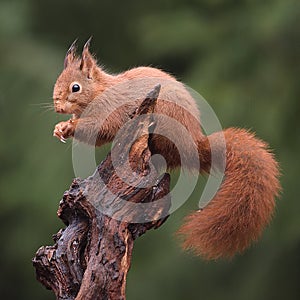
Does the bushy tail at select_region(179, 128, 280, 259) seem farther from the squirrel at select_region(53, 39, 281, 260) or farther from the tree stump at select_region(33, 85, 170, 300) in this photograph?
the tree stump at select_region(33, 85, 170, 300)

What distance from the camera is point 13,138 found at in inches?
247

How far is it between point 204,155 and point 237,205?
21 centimetres

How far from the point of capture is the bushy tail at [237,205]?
3.16 m

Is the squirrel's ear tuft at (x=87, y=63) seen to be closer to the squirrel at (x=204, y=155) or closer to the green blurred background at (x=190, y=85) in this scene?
the squirrel at (x=204, y=155)

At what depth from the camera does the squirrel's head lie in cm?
329

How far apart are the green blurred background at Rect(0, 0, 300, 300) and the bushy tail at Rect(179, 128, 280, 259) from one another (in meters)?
2.04

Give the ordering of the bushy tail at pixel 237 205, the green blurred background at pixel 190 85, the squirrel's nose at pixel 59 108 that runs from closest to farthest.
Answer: the bushy tail at pixel 237 205 → the squirrel's nose at pixel 59 108 → the green blurred background at pixel 190 85

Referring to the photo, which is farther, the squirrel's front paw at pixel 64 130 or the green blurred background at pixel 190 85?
the green blurred background at pixel 190 85

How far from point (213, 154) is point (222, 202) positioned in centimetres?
18

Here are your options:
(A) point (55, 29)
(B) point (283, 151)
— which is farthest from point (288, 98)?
(A) point (55, 29)

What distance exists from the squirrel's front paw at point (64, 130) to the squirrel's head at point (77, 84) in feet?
0.15

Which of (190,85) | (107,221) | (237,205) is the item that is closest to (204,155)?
(237,205)

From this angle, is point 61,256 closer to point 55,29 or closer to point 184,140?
point 184,140

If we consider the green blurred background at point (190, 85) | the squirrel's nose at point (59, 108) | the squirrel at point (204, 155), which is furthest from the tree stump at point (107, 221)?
the green blurred background at point (190, 85)
